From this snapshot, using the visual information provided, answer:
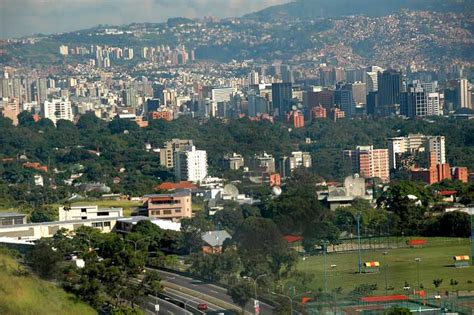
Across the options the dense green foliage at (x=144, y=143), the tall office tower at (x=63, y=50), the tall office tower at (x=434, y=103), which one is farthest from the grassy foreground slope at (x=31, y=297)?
the tall office tower at (x=63, y=50)

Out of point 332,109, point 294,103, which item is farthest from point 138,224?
point 294,103

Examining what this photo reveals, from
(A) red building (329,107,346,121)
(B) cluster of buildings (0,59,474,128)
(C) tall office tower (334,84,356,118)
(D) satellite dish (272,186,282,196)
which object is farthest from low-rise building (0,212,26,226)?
(C) tall office tower (334,84,356,118)

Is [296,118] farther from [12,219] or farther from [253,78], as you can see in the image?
[12,219]

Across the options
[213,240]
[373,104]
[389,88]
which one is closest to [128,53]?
[389,88]

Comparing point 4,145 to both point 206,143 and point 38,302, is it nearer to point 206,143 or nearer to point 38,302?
point 206,143

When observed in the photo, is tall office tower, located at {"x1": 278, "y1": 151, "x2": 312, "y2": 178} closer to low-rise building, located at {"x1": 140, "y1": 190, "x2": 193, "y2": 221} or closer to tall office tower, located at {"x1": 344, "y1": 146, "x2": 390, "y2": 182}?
tall office tower, located at {"x1": 344, "y1": 146, "x2": 390, "y2": 182}
